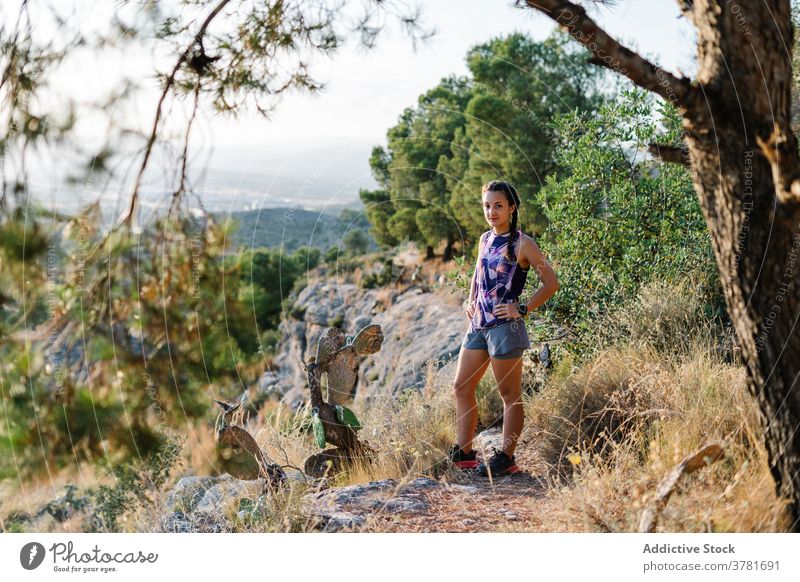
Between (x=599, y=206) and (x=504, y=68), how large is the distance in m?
6.60

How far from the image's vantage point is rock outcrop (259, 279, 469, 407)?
967 cm

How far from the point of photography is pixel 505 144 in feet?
36.4

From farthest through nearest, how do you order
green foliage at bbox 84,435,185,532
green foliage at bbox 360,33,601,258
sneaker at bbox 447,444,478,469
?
green foliage at bbox 360,33,601,258 → green foliage at bbox 84,435,185,532 → sneaker at bbox 447,444,478,469

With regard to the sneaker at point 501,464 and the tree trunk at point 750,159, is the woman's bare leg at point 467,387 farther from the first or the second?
→ the tree trunk at point 750,159

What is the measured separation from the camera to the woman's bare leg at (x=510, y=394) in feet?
12.7

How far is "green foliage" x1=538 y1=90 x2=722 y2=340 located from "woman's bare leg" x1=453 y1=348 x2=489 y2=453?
6.03 ft

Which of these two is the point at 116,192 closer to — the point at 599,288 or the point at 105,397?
the point at 105,397

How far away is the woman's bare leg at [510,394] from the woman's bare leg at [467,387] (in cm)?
9

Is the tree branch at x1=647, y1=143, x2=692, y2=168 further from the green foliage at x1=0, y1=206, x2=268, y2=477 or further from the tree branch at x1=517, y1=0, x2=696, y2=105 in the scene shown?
the green foliage at x1=0, y1=206, x2=268, y2=477

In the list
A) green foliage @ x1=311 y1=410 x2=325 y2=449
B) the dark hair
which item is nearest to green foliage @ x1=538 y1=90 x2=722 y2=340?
the dark hair

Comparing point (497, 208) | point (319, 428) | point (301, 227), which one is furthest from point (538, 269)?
point (301, 227)

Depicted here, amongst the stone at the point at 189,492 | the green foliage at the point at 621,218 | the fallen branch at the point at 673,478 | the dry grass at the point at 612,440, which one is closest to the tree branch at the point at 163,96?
the dry grass at the point at 612,440

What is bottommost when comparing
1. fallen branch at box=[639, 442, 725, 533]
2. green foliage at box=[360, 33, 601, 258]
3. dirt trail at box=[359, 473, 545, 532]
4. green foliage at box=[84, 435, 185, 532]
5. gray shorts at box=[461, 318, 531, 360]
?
green foliage at box=[84, 435, 185, 532]

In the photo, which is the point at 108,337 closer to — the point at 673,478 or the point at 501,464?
the point at 501,464
